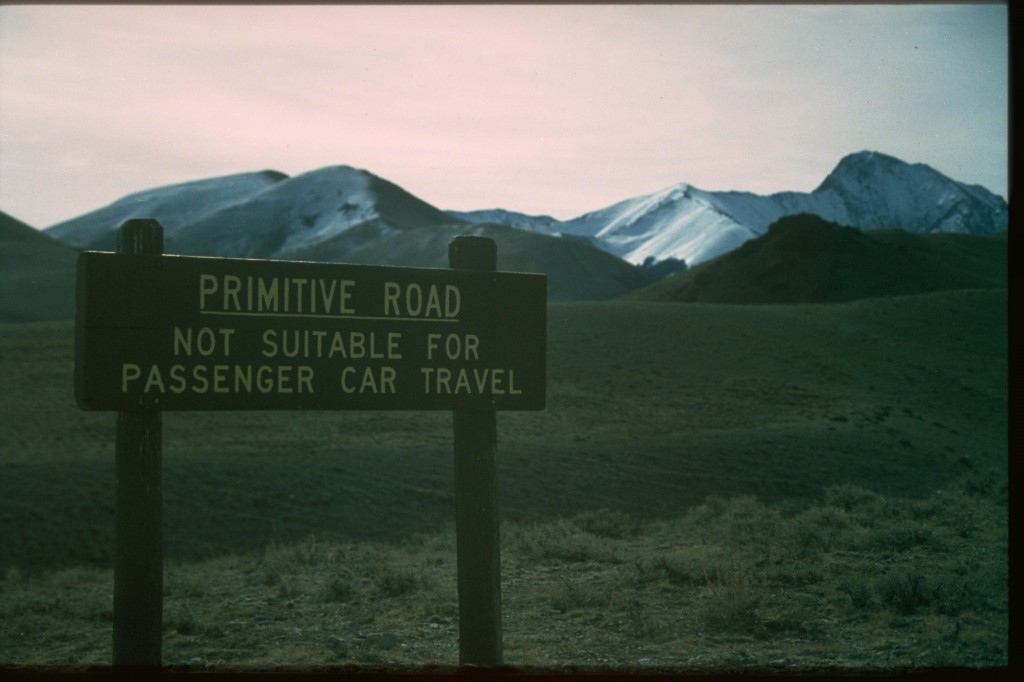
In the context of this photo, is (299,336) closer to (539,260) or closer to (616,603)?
(616,603)

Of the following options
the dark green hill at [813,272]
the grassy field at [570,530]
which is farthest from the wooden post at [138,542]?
the dark green hill at [813,272]

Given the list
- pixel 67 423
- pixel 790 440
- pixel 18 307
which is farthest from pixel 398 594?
pixel 18 307

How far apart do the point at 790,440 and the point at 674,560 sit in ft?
56.8

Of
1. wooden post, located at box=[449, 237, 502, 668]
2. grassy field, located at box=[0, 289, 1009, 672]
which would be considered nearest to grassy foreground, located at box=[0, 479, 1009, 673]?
grassy field, located at box=[0, 289, 1009, 672]

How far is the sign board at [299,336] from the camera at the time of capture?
527cm

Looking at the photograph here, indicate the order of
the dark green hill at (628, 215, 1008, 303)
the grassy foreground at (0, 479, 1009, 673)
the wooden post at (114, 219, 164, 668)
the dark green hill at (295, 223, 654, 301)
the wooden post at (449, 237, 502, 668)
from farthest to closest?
the dark green hill at (295, 223, 654, 301)
the dark green hill at (628, 215, 1008, 303)
the grassy foreground at (0, 479, 1009, 673)
the wooden post at (449, 237, 502, 668)
the wooden post at (114, 219, 164, 668)

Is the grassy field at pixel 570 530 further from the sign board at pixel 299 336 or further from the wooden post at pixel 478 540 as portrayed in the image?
the sign board at pixel 299 336

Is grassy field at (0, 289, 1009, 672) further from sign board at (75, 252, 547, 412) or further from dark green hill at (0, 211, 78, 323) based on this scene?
dark green hill at (0, 211, 78, 323)

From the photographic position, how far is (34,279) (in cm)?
10656

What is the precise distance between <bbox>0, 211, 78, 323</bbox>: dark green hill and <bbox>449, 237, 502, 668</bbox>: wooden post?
8115cm

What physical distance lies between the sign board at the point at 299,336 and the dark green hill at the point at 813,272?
93.8 meters

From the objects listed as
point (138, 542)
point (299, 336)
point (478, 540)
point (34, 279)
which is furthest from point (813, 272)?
point (138, 542)

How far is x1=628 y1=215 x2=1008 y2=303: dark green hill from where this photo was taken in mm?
99375

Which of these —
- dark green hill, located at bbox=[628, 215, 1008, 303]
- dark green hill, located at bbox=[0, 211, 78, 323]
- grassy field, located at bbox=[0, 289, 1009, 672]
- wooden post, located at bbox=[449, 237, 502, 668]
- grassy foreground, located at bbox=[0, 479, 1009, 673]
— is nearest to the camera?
wooden post, located at bbox=[449, 237, 502, 668]
